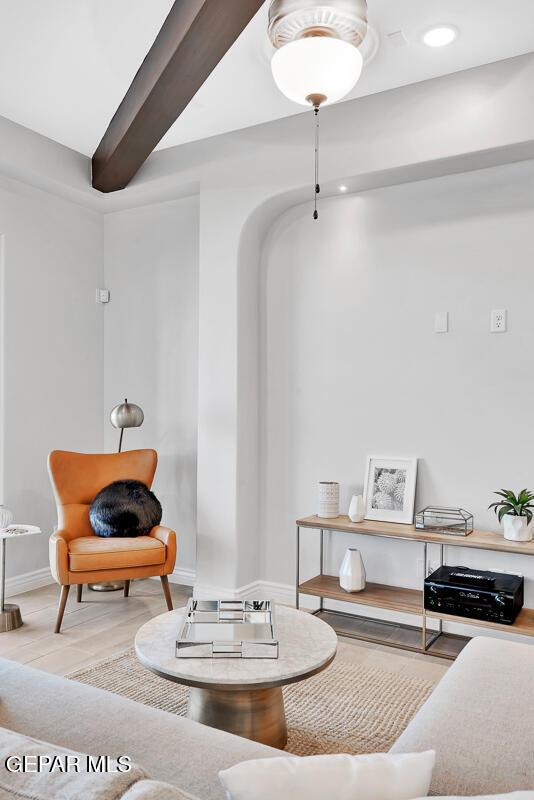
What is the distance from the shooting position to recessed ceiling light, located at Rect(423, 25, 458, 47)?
261cm

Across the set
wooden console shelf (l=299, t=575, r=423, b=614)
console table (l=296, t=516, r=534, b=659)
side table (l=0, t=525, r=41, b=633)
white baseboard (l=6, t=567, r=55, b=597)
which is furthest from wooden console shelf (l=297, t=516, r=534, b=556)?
white baseboard (l=6, t=567, r=55, b=597)

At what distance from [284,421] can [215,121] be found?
1.79 m

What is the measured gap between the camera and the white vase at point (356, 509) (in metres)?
3.31

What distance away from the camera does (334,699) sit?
8.21 ft

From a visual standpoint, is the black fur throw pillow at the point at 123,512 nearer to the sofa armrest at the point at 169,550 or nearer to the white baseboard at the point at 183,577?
the sofa armrest at the point at 169,550

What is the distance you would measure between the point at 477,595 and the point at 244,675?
1438mm

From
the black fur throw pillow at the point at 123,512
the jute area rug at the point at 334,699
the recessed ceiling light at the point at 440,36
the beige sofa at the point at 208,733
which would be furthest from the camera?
the black fur throw pillow at the point at 123,512

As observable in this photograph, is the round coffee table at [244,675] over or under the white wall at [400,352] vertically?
under

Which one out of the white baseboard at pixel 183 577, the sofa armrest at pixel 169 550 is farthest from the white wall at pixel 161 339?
the sofa armrest at pixel 169 550

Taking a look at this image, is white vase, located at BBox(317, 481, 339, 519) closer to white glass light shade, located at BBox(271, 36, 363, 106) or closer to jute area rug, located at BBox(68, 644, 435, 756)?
jute area rug, located at BBox(68, 644, 435, 756)

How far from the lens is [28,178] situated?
12.9 feet

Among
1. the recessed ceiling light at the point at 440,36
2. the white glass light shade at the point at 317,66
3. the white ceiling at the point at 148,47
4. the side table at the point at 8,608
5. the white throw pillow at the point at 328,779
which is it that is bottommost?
the side table at the point at 8,608

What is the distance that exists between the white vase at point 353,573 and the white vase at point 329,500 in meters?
0.23

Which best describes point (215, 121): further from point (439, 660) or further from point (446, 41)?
point (439, 660)
